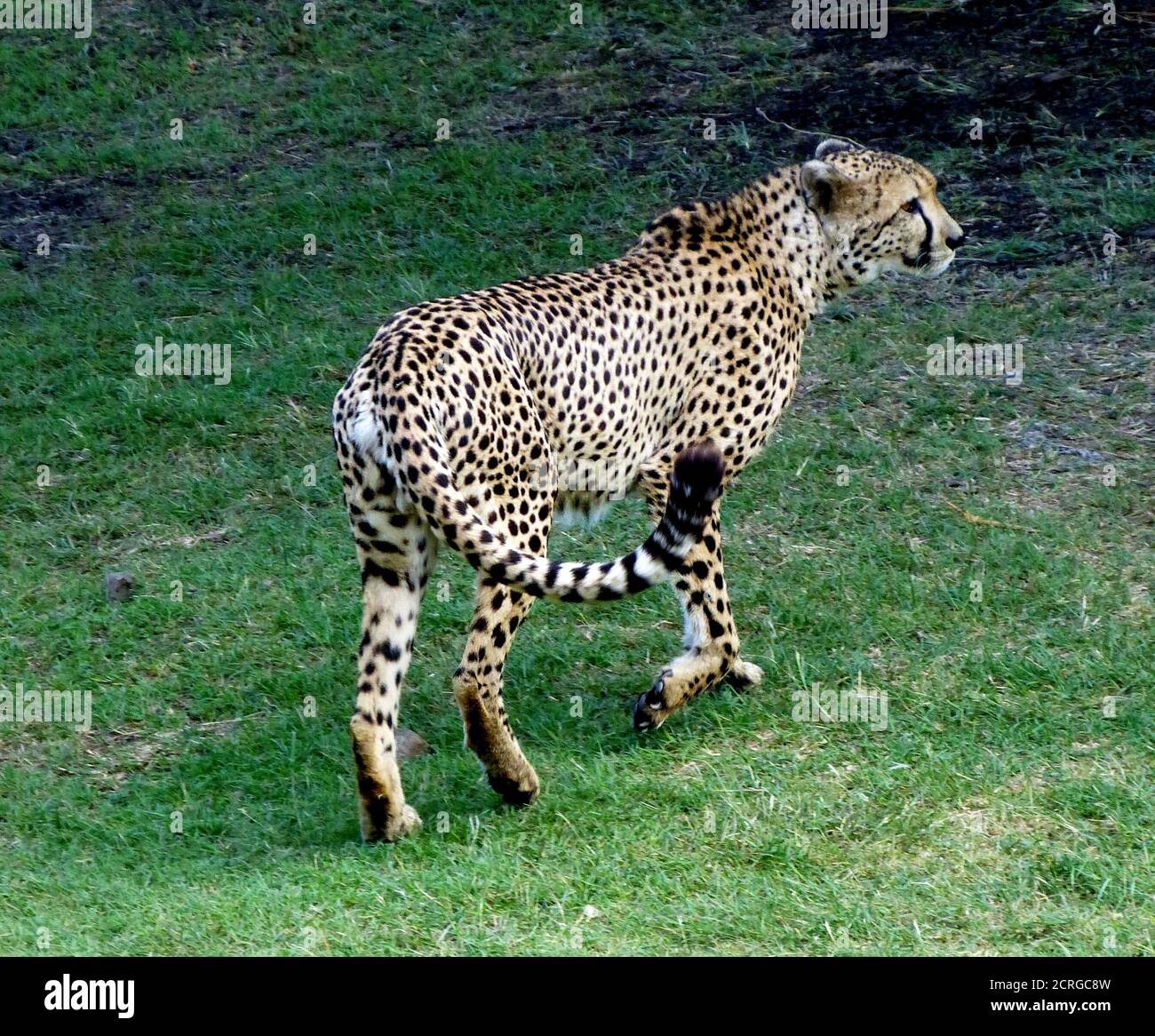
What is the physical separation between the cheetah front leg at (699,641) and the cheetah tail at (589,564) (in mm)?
1284

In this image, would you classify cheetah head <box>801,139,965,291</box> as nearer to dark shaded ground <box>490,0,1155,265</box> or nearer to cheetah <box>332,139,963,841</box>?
cheetah <box>332,139,963,841</box>

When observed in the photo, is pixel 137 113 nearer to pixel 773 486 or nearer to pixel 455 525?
pixel 773 486

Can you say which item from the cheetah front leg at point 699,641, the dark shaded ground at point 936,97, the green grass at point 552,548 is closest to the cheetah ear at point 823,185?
the cheetah front leg at point 699,641

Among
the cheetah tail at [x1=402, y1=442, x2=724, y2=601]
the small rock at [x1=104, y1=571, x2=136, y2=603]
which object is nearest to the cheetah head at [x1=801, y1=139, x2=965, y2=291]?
the cheetah tail at [x1=402, y1=442, x2=724, y2=601]

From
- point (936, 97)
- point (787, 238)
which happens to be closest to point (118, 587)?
point (787, 238)

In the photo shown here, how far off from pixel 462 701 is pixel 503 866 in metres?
0.59

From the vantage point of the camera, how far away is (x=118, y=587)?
25.5 feet

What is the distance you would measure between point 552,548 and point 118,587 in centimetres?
197

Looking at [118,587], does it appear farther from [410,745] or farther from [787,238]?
[787,238]

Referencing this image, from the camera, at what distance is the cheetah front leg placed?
21.3 feet

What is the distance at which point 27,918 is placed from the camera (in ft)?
17.6

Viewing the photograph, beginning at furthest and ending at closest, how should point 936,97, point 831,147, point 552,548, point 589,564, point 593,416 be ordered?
point 936,97, point 552,548, point 831,147, point 593,416, point 589,564

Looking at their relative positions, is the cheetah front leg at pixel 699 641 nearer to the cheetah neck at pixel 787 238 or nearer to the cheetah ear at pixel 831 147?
the cheetah neck at pixel 787 238

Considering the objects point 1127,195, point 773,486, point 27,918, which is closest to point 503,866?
point 27,918
